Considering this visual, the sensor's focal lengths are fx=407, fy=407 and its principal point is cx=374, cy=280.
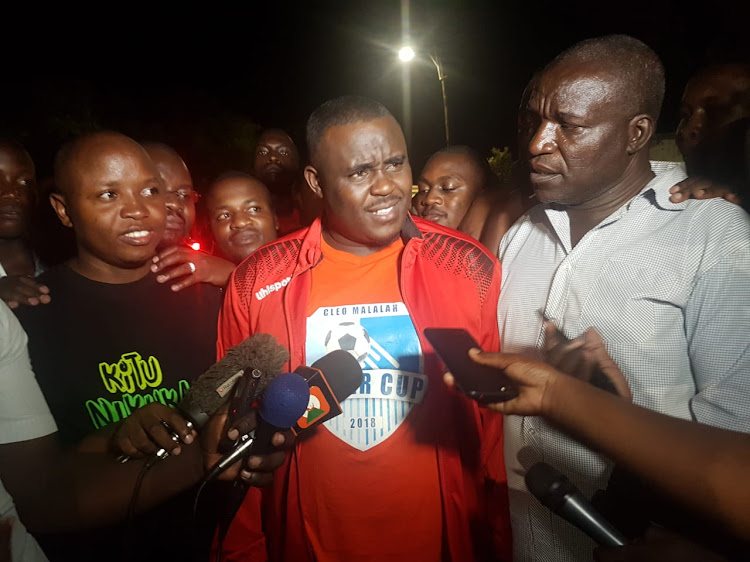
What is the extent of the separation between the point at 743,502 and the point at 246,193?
3615mm

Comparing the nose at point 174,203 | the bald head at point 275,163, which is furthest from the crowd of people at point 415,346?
the bald head at point 275,163

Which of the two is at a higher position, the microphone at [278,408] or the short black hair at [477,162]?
the short black hair at [477,162]

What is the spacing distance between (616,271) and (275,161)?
4.84 m

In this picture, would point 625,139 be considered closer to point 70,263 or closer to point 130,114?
point 70,263

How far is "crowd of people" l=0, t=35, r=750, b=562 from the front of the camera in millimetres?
1512

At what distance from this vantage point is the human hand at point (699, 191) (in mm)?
1678

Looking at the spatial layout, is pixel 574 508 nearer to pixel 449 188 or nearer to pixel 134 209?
pixel 134 209

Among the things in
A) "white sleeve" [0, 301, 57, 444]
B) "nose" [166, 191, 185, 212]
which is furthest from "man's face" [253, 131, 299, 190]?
Answer: "white sleeve" [0, 301, 57, 444]

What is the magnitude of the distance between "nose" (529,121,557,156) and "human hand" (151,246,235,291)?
6.79ft

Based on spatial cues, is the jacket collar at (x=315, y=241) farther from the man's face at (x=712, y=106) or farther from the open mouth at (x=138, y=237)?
the man's face at (x=712, y=106)

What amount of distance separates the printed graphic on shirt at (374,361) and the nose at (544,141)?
101 cm

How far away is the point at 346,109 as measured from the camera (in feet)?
7.64

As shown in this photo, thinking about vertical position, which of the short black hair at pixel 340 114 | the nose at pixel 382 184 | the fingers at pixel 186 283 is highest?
the short black hair at pixel 340 114

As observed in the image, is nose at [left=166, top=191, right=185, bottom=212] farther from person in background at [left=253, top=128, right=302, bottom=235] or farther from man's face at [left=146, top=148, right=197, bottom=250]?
person in background at [left=253, top=128, right=302, bottom=235]
